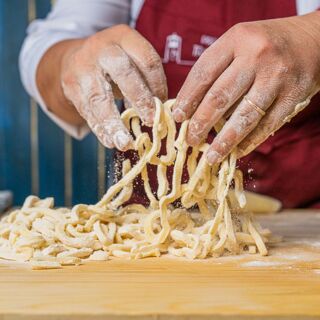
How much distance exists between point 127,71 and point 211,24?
60cm

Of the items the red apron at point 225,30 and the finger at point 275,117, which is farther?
the red apron at point 225,30

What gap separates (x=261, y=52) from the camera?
50.1 inches

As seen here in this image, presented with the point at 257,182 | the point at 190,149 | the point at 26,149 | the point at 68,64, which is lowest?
the point at 26,149

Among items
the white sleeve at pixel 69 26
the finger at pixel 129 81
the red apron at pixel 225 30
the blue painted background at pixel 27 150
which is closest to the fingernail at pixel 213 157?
the finger at pixel 129 81

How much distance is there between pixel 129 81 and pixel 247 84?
0.75 feet

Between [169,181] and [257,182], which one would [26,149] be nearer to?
[257,182]

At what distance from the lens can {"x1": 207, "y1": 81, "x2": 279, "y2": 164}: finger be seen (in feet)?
4.19

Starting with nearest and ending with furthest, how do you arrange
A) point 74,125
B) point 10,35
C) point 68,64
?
1. point 68,64
2. point 74,125
3. point 10,35

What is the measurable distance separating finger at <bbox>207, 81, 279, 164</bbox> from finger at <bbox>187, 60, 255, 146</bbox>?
0.06 feet

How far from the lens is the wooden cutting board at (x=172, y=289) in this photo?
3.21 feet

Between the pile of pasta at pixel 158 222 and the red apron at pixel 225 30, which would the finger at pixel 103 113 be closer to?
the pile of pasta at pixel 158 222

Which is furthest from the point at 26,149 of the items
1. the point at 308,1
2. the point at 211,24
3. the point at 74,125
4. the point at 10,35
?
the point at 308,1

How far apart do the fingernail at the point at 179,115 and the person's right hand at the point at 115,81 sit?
5 cm

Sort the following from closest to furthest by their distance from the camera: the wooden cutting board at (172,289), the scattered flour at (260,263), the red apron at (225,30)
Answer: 1. the wooden cutting board at (172,289)
2. the scattered flour at (260,263)
3. the red apron at (225,30)
